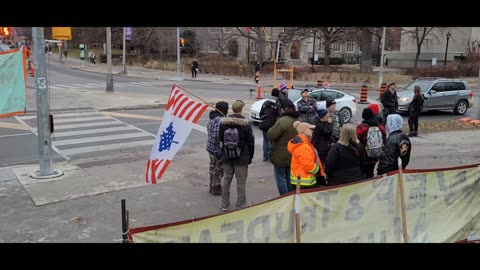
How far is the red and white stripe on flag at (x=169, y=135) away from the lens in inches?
238

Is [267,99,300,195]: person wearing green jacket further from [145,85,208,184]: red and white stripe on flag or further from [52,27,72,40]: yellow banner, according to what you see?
[52,27,72,40]: yellow banner

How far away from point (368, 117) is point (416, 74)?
39130 millimetres

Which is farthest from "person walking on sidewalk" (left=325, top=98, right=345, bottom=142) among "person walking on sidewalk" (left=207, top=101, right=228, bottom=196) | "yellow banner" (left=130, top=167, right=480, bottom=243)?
"yellow banner" (left=130, top=167, right=480, bottom=243)

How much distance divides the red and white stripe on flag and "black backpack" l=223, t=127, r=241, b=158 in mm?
781

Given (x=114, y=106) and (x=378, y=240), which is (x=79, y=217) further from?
(x=114, y=106)

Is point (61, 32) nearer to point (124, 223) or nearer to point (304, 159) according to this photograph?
point (304, 159)

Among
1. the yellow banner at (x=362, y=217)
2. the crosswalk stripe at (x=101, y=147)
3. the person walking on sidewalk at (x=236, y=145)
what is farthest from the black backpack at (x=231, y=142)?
the crosswalk stripe at (x=101, y=147)

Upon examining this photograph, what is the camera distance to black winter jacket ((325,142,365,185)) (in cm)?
578

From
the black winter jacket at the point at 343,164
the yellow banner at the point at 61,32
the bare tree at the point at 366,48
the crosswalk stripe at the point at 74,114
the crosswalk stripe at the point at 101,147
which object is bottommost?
the crosswalk stripe at the point at 101,147

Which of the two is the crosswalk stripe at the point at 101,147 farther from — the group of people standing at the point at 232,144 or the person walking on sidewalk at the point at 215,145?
the group of people standing at the point at 232,144

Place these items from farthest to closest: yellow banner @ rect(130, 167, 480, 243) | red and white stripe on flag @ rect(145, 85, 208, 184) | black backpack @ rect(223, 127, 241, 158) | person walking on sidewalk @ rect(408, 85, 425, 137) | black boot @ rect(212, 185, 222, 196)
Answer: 1. person walking on sidewalk @ rect(408, 85, 425, 137)
2. black boot @ rect(212, 185, 222, 196)
3. black backpack @ rect(223, 127, 241, 158)
4. red and white stripe on flag @ rect(145, 85, 208, 184)
5. yellow banner @ rect(130, 167, 480, 243)

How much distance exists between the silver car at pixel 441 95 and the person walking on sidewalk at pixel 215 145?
1276 cm

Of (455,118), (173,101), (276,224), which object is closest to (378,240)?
(276,224)
